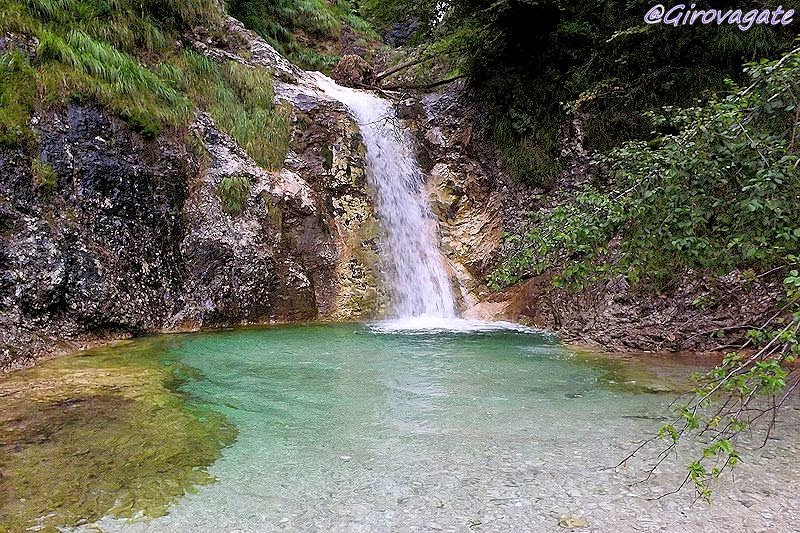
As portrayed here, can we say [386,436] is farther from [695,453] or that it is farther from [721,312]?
[721,312]

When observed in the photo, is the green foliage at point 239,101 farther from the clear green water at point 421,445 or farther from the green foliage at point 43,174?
the clear green water at point 421,445

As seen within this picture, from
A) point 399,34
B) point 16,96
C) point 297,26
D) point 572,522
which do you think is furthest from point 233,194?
point 399,34

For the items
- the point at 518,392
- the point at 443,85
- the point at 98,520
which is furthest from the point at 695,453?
the point at 443,85

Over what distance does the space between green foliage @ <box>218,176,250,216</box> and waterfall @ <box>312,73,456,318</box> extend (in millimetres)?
2738

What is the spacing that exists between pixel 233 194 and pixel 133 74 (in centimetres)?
229

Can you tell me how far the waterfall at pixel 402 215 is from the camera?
33.6ft

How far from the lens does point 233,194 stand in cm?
905

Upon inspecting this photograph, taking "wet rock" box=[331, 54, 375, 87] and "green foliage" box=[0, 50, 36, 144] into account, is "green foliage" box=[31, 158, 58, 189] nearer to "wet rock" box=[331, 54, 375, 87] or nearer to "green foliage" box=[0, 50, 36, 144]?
"green foliage" box=[0, 50, 36, 144]

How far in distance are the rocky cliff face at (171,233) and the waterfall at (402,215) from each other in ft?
1.21

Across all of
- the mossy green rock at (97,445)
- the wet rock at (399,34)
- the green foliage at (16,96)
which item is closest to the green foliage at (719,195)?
the mossy green rock at (97,445)

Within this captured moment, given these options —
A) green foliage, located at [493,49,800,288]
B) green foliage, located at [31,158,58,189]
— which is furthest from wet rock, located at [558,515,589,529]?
green foliage, located at [31,158,58,189]

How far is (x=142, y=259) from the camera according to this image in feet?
25.9

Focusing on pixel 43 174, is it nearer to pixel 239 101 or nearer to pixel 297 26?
pixel 239 101

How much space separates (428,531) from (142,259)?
6.74 meters
